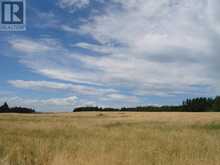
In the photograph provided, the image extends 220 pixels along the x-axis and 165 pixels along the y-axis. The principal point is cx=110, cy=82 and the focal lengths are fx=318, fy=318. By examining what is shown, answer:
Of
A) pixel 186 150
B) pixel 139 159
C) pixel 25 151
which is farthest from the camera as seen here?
pixel 186 150

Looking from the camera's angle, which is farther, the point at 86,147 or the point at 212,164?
the point at 86,147

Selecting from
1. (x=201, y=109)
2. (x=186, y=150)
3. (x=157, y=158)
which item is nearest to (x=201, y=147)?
(x=186, y=150)

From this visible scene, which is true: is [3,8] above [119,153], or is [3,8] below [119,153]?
above

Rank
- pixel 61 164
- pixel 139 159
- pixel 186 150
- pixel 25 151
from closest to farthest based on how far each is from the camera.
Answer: pixel 61 164, pixel 139 159, pixel 25 151, pixel 186 150

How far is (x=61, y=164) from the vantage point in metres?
6.98

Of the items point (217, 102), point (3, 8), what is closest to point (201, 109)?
point (217, 102)

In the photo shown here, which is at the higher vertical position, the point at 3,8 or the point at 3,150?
the point at 3,8

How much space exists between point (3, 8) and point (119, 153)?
10.5 m

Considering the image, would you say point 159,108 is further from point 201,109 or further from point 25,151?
point 25,151

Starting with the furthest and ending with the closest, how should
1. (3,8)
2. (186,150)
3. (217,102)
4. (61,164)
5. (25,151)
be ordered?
(217,102)
(3,8)
(186,150)
(25,151)
(61,164)

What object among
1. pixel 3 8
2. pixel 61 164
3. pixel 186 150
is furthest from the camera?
pixel 3 8

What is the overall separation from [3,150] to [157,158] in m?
4.17

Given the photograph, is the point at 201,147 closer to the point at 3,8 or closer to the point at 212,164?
the point at 212,164

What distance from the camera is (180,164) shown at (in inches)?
289
